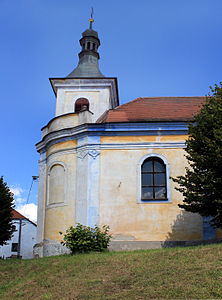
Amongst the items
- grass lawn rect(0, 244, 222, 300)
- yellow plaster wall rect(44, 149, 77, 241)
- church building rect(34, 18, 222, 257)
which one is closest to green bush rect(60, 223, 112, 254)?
church building rect(34, 18, 222, 257)

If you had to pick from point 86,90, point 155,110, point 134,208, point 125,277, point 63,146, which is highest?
point 86,90

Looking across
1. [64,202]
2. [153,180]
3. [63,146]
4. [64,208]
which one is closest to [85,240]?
[64,208]

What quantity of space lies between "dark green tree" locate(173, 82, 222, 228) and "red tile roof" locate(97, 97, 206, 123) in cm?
454

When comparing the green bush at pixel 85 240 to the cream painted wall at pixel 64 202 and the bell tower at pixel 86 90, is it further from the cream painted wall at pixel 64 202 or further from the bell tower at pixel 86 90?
the bell tower at pixel 86 90

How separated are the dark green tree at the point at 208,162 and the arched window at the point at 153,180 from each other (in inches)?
143

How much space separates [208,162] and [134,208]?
18.1ft

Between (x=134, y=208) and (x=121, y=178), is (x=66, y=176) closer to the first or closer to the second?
(x=121, y=178)

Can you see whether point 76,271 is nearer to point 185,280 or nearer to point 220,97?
point 185,280

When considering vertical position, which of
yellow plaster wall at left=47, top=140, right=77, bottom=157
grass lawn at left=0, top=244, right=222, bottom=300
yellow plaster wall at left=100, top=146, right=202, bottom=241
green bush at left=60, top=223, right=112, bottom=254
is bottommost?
grass lawn at left=0, top=244, right=222, bottom=300

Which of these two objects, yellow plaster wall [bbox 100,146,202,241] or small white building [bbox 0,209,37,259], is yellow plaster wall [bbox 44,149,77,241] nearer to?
yellow plaster wall [bbox 100,146,202,241]

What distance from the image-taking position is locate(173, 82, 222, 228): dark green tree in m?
15.4

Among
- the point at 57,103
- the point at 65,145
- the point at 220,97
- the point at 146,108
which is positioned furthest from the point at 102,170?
the point at 57,103

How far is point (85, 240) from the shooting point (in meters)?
17.6

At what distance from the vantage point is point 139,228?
1950 cm
